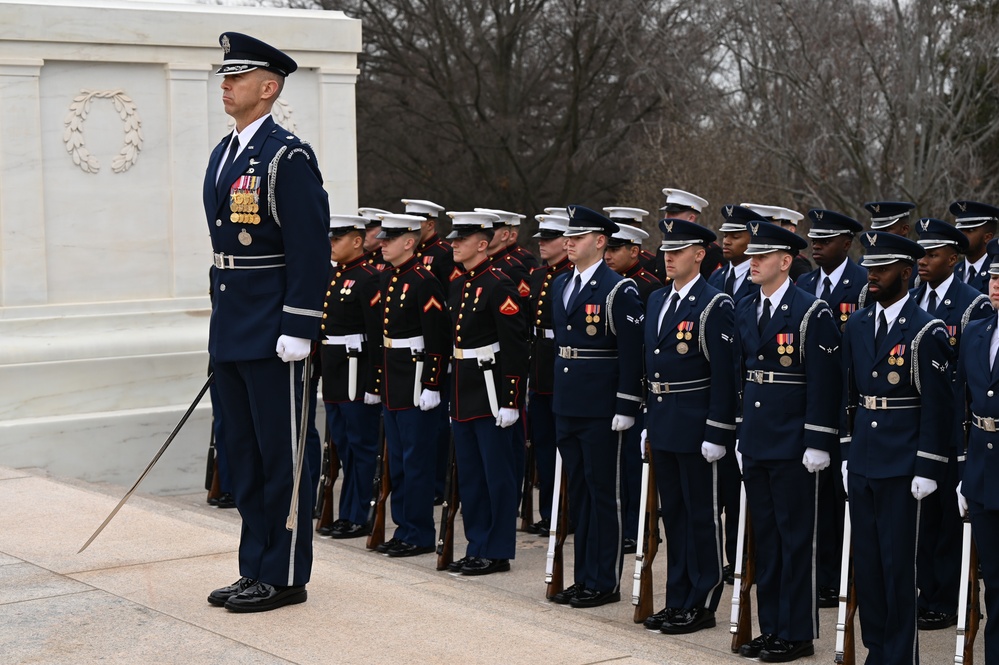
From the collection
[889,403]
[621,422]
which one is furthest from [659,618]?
[889,403]

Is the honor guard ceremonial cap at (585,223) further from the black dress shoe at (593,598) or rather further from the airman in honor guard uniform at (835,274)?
the black dress shoe at (593,598)

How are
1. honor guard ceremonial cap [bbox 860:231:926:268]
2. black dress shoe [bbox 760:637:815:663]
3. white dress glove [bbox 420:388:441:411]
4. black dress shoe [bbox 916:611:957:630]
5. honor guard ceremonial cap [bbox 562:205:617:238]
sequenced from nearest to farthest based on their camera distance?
1. honor guard ceremonial cap [bbox 860:231:926:268]
2. black dress shoe [bbox 760:637:815:663]
3. black dress shoe [bbox 916:611:957:630]
4. honor guard ceremonial cap [bbox 562:205:617:238]
5. white dress glove [bbox 420:388:441:411]

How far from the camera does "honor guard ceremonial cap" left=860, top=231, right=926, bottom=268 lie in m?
5.82

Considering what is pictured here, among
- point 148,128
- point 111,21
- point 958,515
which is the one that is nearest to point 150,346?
point 148,128

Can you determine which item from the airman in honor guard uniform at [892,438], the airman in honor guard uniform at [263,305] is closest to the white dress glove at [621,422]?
the airman in honor guard uniform at [892,438]

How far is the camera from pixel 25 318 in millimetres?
9508

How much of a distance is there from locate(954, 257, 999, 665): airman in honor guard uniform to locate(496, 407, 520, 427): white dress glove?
2588mm

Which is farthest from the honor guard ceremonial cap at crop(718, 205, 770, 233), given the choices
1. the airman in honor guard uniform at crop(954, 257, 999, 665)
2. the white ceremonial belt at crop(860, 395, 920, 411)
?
the airman in honor guard uniform at crop(954, 257, 999, 665)

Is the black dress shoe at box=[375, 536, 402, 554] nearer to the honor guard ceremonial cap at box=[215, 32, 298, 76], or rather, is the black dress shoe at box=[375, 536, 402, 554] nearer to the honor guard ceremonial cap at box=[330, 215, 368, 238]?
the honor guard ceremonial cap at box=[330, 215, 368, 238]

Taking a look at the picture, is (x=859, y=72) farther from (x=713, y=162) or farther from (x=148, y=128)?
(x=148, y=128)

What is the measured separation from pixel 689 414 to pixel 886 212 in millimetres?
2020

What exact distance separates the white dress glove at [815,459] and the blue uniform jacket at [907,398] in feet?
0.64

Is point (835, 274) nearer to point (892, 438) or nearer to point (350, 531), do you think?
point (892, 438)

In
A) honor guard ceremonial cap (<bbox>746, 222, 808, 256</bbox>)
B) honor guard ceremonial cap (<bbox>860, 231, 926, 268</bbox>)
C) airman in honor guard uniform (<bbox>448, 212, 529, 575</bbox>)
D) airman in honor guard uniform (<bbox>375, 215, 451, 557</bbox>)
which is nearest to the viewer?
honor guard ceremonial cap (<bbox>860, 231, 926, 268</bbox>)
